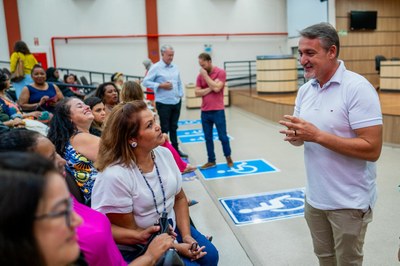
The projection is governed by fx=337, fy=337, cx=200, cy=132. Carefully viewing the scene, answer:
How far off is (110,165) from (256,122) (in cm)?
613

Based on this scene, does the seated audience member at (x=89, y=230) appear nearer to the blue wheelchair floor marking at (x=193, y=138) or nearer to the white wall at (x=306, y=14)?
the blue wheelchair floor marking at (x=193, y=138)

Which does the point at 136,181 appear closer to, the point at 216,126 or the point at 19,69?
the point at 216,126

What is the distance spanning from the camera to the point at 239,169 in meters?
4.33

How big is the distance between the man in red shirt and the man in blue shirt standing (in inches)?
18.1

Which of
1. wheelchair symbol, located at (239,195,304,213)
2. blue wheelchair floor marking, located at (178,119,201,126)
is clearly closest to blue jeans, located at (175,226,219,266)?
wheelchair symbol, located at (239,195,304,213)

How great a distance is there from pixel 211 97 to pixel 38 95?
207cm

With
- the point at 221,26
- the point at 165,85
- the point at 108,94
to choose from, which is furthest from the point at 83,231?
the point at 221,26

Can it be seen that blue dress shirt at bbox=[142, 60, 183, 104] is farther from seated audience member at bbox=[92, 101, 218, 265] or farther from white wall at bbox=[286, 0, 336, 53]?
white wall at bbox=[286, 0, 336, 53]

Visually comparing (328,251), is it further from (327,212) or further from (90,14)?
(90,14)

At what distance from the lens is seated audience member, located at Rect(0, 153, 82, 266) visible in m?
0.61

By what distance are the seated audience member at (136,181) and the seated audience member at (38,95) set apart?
2662mm

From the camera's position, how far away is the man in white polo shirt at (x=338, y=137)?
1.44 m

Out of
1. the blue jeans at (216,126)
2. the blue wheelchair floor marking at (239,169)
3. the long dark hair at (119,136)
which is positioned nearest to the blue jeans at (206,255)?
the long dark hair at (119,136)

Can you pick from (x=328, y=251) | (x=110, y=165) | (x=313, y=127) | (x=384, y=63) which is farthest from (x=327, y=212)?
(x=384, y=63)
